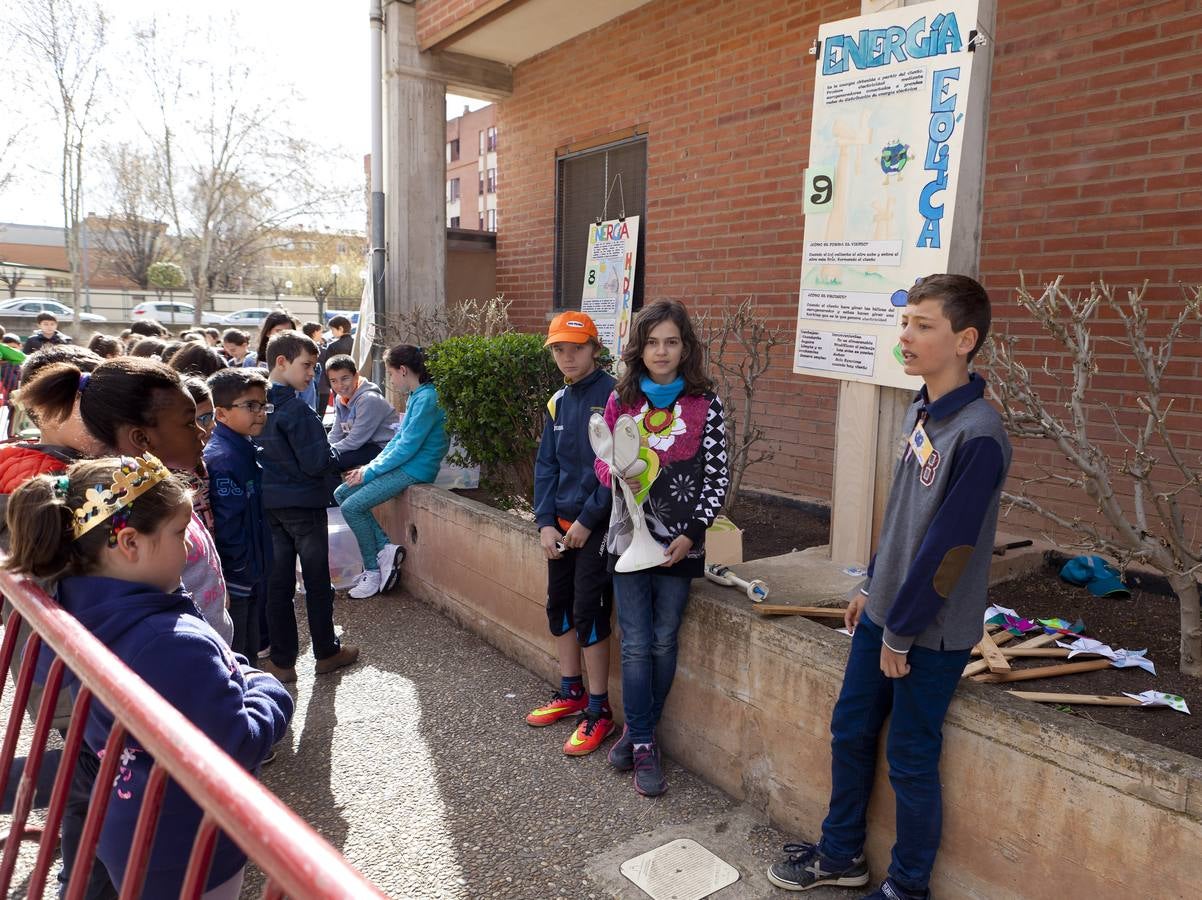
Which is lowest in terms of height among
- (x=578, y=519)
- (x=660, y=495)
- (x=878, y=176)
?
(x=578, y=519)

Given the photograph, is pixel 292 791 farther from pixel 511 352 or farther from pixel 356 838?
pixel 511 352

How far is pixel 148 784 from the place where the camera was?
1396 mm

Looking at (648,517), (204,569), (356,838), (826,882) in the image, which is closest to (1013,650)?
(826,882)

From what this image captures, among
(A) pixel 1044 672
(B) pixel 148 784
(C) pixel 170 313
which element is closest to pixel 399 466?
(A) pixel 1044 672

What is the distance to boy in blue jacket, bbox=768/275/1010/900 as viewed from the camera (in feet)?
7.74

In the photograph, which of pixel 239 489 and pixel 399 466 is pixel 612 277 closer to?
pixel 399 466

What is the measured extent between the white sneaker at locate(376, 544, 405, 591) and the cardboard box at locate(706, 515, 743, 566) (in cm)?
256

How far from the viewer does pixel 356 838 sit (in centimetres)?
319

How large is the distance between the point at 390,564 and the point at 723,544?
8.76ft

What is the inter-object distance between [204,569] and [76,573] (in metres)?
0.63

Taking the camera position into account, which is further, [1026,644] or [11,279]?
[11,279]

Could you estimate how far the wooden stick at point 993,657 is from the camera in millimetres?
2992

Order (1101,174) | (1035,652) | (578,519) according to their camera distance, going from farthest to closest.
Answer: (1101,174)
(578,519)
(1035,652)

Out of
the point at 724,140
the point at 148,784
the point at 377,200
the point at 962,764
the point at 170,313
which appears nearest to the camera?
the point at 148,784
